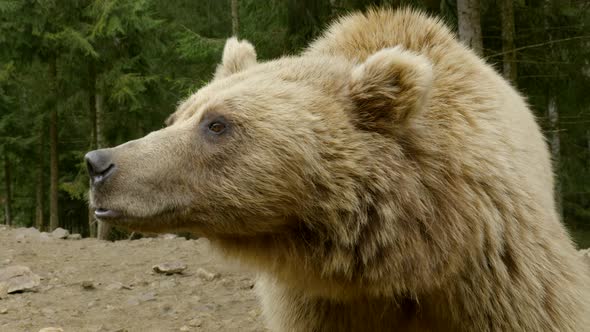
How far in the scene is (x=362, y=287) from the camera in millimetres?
2832

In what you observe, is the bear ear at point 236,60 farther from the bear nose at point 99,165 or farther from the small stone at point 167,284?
the small stone at point 167,284

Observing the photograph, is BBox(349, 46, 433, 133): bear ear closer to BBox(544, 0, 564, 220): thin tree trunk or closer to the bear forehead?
the bear forehead

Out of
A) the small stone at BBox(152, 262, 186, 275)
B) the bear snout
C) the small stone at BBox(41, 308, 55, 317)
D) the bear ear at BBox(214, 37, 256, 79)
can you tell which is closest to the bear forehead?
the bear ear at BBox(214, 37, 256, 79)

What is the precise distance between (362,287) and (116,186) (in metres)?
1.16

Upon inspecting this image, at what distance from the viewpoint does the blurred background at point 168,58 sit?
980 cm

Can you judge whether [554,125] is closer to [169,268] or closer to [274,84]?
[169,268]

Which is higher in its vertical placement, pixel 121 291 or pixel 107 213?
pixel 107 213

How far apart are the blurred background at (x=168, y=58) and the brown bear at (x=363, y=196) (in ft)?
13.5

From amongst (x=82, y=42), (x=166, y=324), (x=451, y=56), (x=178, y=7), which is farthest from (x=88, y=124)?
(x=451, y=56)

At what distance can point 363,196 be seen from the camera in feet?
9.11

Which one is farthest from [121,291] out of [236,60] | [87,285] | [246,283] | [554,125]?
[554,125]

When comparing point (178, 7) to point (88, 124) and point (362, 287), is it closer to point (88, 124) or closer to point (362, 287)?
point (88, 124)

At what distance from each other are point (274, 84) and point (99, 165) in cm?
88

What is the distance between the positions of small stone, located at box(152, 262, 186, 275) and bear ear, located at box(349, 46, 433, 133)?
4024 millimetres
